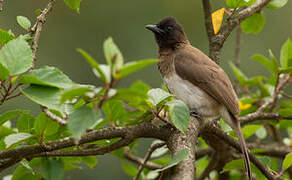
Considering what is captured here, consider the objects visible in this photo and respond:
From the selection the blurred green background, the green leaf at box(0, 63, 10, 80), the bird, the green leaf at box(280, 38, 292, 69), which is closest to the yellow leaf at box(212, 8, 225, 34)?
the bird

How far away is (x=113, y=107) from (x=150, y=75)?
529 centimetres

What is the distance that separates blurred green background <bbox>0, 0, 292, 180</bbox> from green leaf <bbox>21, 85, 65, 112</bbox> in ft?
17.2

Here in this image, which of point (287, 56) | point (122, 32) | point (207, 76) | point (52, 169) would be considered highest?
point (52, 169)

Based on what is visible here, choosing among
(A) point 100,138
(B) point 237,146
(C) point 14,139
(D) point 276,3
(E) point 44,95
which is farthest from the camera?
(D) point 276,3

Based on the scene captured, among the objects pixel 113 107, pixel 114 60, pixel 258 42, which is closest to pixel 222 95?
pixel 113 107

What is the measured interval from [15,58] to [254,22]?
1923 mm

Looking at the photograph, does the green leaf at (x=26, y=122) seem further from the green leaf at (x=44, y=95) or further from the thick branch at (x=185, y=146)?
the thick branch at (x=185, y=146)

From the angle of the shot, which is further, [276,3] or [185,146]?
[276,3]

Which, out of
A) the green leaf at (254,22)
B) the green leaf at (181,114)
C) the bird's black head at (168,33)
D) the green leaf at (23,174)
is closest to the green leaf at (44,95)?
the green leaf at (181,114)

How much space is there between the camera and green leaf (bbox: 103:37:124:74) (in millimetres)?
1306

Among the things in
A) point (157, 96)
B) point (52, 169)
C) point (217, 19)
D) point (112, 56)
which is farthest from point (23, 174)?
point (217, 19)

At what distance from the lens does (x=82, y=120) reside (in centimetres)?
136

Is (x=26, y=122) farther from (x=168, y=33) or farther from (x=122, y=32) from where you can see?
(x=122, y=32)

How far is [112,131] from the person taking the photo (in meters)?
1.91
